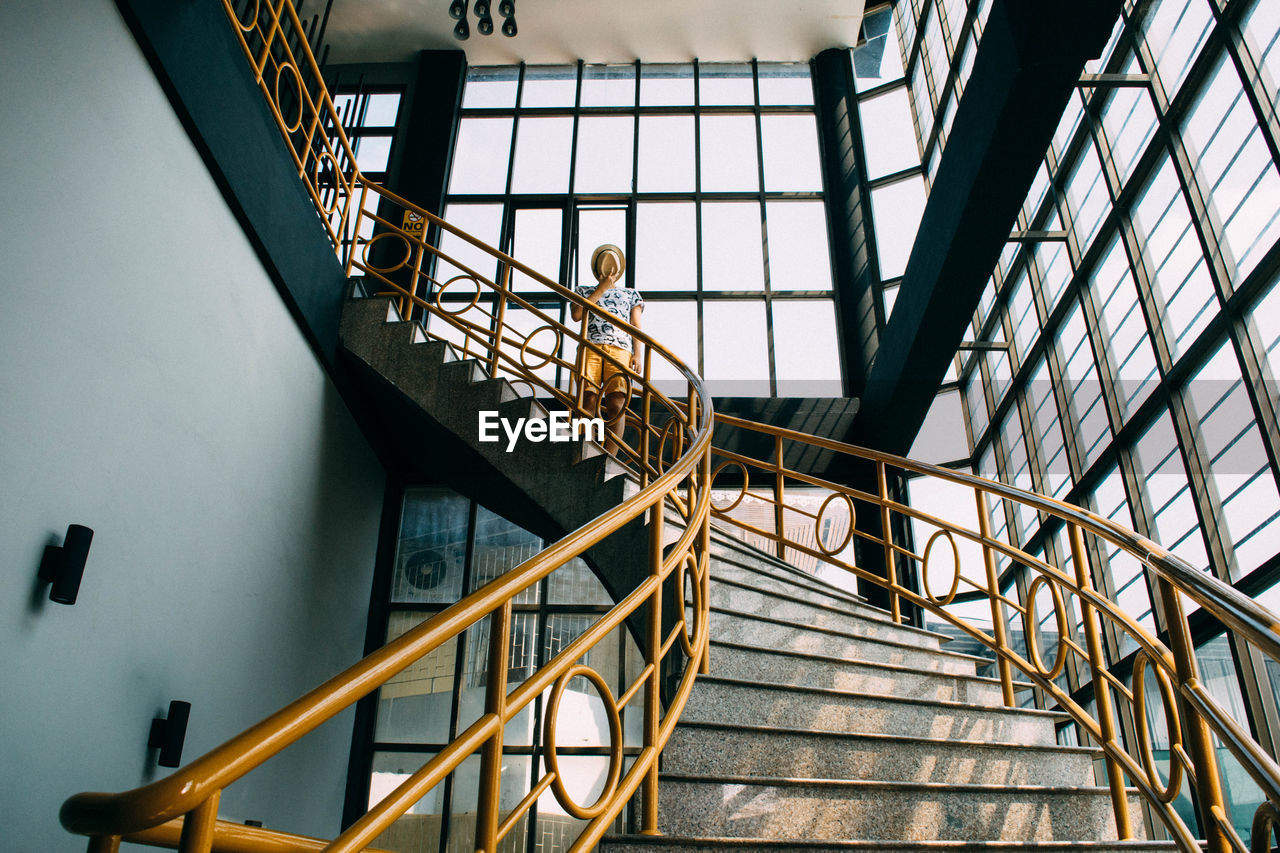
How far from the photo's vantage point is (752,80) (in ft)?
30.8

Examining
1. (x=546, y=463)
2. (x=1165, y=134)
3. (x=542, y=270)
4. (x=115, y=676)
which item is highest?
(x=542, y=270)

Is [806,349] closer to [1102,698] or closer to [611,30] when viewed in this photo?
[611,30]

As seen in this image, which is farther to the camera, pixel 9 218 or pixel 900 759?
pixel 900 759

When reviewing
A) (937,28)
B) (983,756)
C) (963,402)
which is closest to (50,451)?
(983,756)

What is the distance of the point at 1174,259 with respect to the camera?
4.93 metres

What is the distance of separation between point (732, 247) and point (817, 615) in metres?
5.00

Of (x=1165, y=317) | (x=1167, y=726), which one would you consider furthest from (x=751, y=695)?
(x=1165, y=317)

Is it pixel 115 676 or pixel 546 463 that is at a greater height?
pixel 546 463

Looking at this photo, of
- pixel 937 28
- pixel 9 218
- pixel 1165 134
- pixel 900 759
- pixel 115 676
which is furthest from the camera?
pixel 937 28

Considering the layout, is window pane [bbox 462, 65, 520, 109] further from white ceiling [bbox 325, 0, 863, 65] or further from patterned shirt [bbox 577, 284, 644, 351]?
patterned shirt [bbox 577, 284, 644, 351]

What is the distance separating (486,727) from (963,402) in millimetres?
6795

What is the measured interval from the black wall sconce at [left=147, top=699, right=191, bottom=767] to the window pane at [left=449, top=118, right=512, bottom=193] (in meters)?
6.02

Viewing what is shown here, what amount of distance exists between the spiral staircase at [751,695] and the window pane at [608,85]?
4212 millimetres

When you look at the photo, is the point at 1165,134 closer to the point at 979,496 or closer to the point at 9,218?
the point at 979,496
